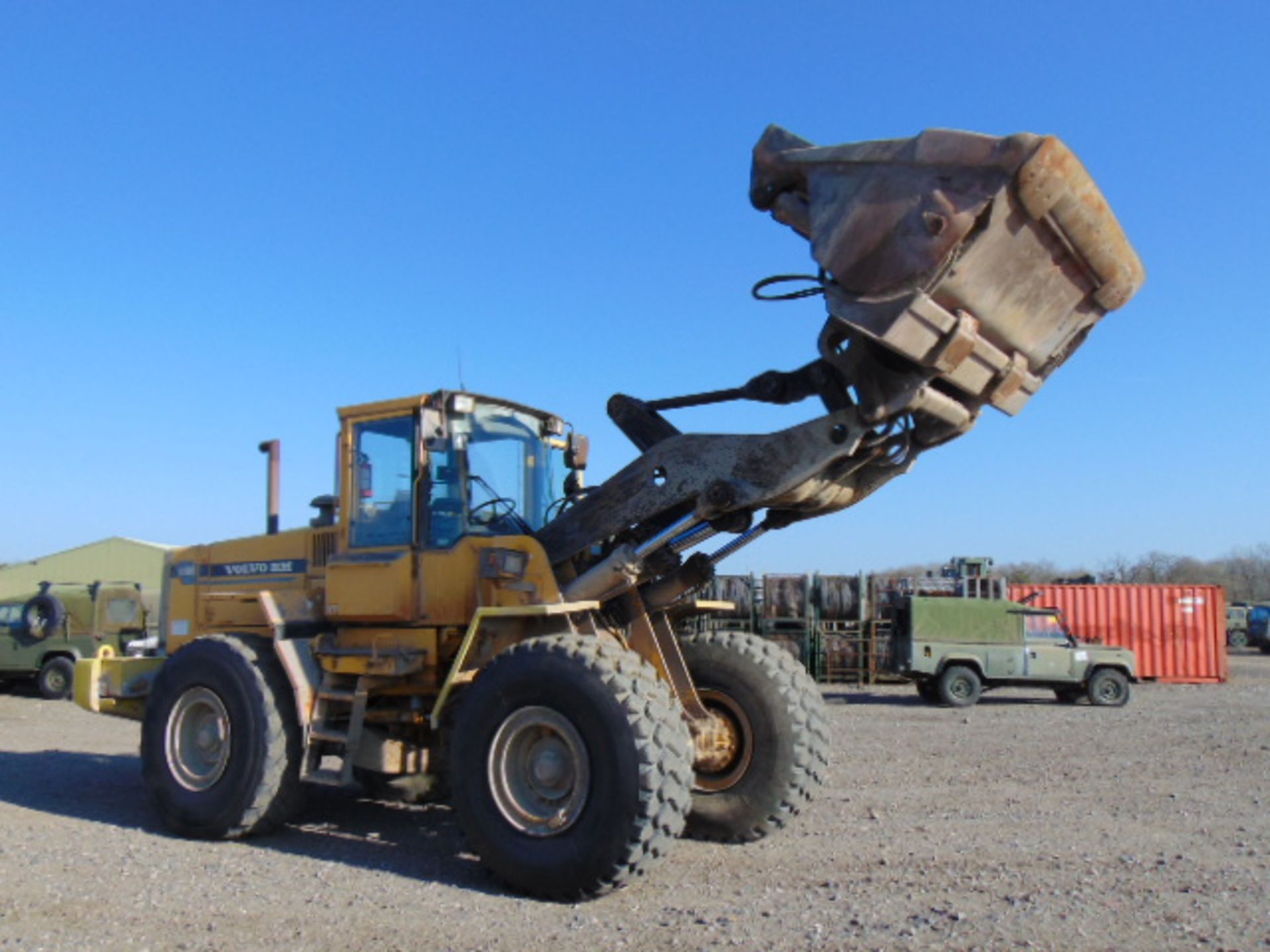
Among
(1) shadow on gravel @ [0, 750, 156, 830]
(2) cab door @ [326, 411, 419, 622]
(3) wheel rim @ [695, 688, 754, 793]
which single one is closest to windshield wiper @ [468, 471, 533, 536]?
(2) cab door @ [326, 411, 419, 622]

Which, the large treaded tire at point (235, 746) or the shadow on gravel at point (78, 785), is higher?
the large treaded tire at point (235, 746)

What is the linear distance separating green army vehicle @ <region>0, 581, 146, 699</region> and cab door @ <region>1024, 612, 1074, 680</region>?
16994 mm

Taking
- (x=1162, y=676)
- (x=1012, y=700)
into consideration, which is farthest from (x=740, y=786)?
(x=1162, y=676)

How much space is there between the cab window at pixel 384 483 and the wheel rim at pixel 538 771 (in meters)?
1.81

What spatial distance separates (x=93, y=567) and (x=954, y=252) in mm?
46923

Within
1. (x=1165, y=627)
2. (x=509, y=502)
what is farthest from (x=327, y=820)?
(x=1165, y=627)

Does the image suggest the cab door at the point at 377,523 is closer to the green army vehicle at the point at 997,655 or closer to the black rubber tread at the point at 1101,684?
the green army vehicle at the point at 997,655

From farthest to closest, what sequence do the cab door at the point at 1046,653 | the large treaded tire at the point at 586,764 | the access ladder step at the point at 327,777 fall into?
→ the cab door at the point at 1046,653
the access ladder step at the point at 327,777
the large treaded tire at the point at 586,764

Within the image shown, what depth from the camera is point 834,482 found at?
698 cm

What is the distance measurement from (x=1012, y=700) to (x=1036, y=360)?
18.8 metres

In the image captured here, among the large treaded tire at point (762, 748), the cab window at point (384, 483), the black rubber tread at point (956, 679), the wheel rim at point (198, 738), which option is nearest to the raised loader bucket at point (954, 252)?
the large treaded tire at point (762, 748)

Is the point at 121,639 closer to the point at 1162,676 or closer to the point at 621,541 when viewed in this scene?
the point at 621,541

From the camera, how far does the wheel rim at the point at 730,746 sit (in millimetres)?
7883

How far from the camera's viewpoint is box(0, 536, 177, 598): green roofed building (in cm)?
4575
